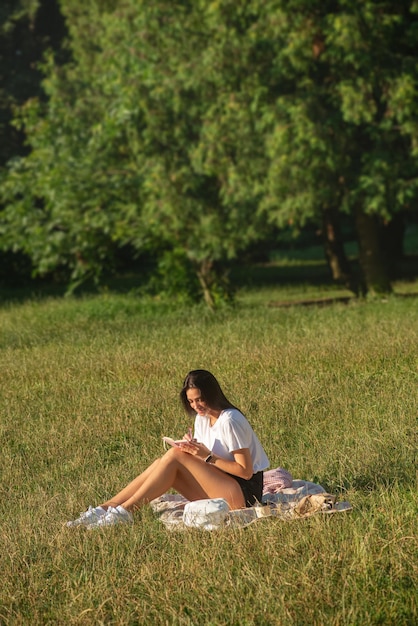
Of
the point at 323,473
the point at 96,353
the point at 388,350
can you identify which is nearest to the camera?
the point at 323,473

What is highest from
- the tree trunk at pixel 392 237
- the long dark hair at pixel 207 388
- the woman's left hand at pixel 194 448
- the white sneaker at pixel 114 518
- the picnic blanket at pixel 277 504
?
the long dark hair at pixel 207 388

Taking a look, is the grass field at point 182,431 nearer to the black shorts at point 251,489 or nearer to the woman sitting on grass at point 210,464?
the woman sitting on grass at point 210,464

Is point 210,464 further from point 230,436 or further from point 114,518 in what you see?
point 114,518

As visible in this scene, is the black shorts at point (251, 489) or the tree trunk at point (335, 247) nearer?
the black shorts at point (251, 489)

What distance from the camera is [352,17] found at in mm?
21688

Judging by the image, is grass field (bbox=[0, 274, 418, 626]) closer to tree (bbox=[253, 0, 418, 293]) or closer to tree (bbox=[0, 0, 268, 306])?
tree (bbox=[253, 0, 418, 293])

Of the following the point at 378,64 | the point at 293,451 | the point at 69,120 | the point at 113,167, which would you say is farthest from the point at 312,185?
the point at 293,451

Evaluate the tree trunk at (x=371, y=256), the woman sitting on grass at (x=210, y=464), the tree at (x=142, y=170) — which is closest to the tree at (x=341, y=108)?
the tree at (x=142, y=170)

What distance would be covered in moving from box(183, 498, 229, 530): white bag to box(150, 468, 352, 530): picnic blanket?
0.14ft

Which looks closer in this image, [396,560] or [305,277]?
[396,560]

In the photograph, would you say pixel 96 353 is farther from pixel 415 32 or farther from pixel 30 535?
pixel 415 32

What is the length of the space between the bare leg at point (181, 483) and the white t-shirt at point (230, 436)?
0.16 m

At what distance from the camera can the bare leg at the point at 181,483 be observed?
7.46 meters

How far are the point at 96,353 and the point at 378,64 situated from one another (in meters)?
9.74
